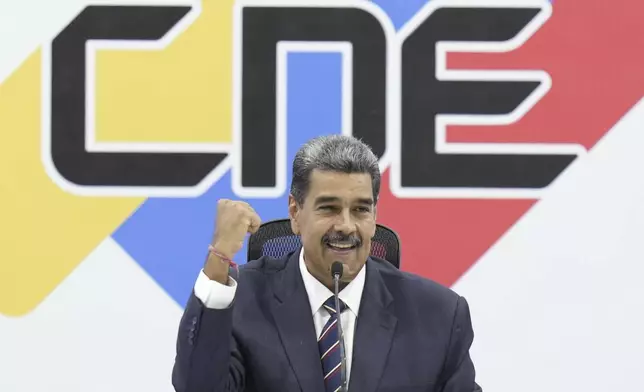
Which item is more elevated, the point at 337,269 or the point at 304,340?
the point at 337,269

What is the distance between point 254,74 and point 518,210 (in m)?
1.19

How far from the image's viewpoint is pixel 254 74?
11.0ft

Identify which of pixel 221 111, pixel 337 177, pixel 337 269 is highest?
pixel 221 111

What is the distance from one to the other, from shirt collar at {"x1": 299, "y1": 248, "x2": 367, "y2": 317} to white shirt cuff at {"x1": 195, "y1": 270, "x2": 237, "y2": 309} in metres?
0.27

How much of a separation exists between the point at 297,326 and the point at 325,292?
11cm

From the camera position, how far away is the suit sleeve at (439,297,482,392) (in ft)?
5.82

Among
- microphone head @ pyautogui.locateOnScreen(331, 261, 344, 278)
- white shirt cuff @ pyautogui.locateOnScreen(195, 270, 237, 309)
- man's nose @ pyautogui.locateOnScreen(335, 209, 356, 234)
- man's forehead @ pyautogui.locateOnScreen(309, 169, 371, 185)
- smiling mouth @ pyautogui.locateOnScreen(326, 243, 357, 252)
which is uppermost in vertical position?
man's forehead @ pyautogui.locateOnScreen(309, 169, 371, 185)

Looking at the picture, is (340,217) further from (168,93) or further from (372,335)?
(168,93)

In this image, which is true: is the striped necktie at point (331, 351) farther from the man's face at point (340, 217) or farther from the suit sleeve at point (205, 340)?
the suit sleeve at point (205, 340)

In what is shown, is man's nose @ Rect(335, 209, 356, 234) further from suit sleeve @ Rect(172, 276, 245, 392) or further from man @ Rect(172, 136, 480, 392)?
suit sleeve @ Rect(172, 276, 245, 392)

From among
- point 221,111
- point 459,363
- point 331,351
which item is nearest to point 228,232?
point 331,351

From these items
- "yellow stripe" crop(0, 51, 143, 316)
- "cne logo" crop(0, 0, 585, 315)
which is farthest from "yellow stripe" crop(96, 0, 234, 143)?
"yellow stripe" crop(0, 51, 143, 316)

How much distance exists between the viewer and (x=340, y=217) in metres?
1.76

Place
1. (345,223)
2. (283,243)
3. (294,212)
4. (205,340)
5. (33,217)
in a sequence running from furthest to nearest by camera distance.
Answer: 1. (33,217)
2. (283,243)
3. (294,212)
4. (345,223)
5. (205,340)
